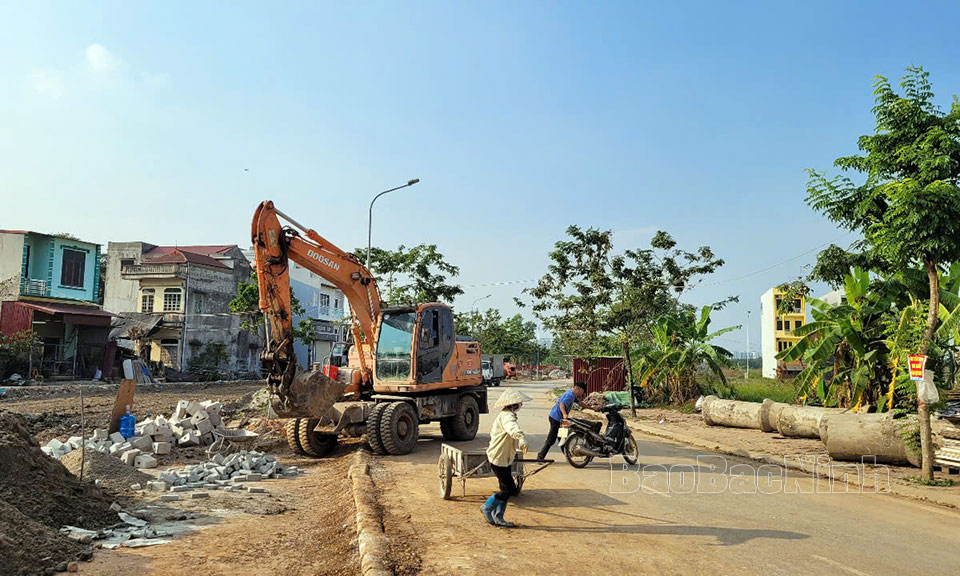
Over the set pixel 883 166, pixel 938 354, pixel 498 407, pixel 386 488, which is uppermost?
pixel 883 166

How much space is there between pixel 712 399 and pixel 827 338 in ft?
15.0

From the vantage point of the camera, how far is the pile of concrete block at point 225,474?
9727 millimetres

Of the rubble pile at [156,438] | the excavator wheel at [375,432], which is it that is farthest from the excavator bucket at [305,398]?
the rubble pile at [156,438]

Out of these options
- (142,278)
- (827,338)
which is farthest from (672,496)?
(142,278)

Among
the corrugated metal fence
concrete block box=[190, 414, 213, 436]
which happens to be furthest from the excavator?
the corrugated metal fence

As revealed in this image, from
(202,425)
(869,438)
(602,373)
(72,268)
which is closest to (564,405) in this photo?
(869,438)

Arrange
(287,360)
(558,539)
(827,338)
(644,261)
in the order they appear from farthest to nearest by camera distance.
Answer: (644,261) < (827,338) < (287,360) < (558,539)

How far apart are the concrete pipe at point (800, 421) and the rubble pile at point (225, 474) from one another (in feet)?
36.3

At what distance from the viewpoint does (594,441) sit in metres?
11.7

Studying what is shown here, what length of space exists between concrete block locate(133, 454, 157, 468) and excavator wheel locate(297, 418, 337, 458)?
8.58ft

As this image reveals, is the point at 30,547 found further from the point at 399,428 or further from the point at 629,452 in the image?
the point at 629,452

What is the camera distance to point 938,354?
1211 cm

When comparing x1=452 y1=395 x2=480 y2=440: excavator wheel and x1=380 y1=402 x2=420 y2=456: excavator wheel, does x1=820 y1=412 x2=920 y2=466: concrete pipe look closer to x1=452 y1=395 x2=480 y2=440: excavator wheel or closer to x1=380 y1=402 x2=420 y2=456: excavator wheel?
x1=452 y1=395 x2=480 y2=440: excavator wheel

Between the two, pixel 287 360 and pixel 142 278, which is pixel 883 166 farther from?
pixel 142 278
